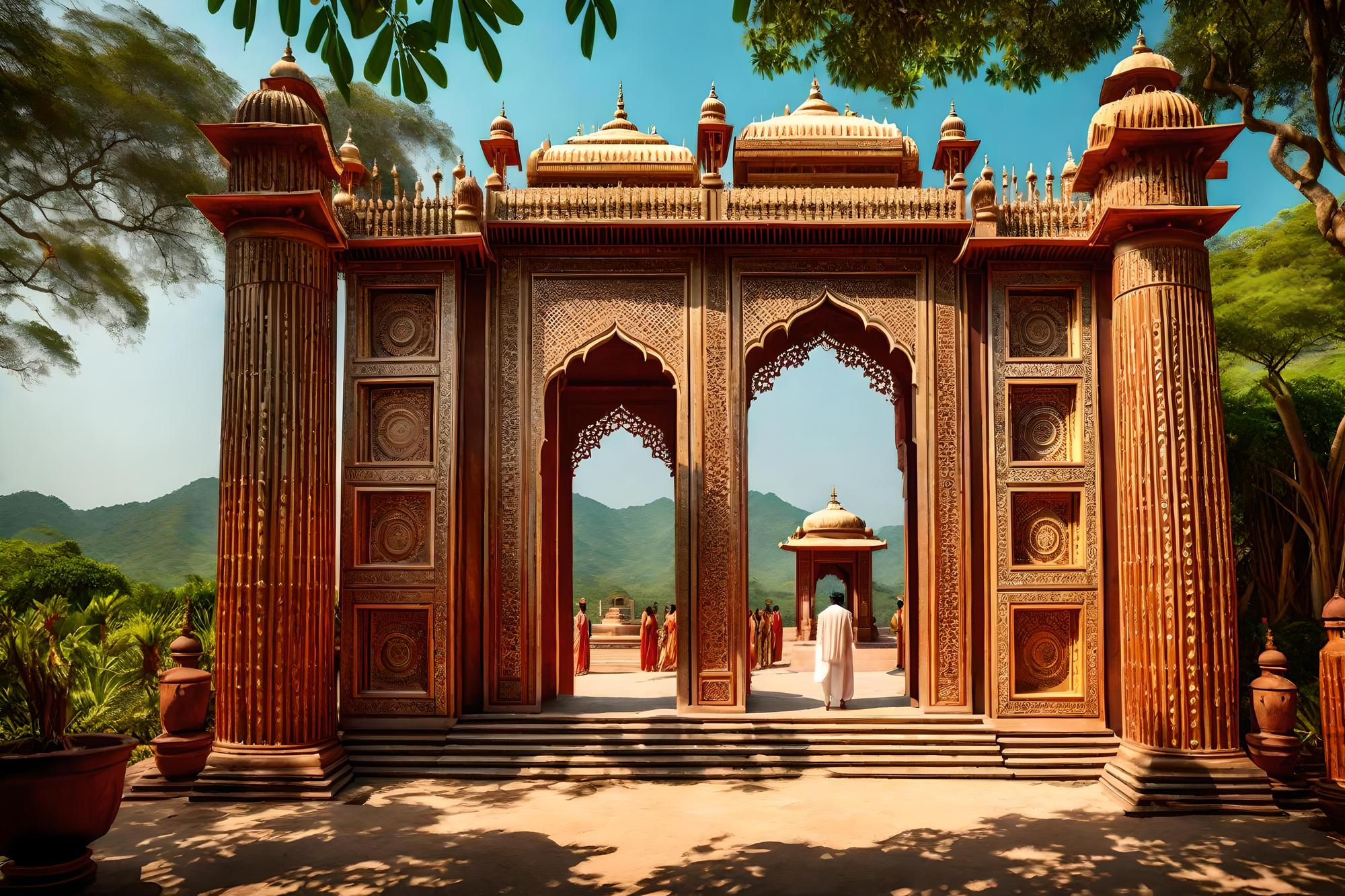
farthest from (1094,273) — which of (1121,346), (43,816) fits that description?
(43,816)

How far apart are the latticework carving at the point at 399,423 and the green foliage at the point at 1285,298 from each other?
11.2 m

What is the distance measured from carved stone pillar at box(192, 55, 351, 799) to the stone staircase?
0.75m

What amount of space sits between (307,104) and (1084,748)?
8.14m

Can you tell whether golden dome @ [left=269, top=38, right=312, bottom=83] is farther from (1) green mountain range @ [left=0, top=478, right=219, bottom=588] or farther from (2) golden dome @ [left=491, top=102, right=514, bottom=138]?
(1) green mountain range @ [left=0, top=478, right=219, bottom=588]

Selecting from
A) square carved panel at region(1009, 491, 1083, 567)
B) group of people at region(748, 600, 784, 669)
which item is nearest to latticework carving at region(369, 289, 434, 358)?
square carved panel at region(1009, 491, 1083, 567)

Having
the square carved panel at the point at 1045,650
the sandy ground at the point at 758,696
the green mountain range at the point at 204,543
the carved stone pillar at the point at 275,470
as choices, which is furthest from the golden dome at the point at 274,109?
the green mountain range at the point at 204,543

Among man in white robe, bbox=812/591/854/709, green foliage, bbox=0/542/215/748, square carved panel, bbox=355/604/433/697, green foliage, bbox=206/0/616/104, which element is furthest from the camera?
man in white robe, bbox=812/591/854/709

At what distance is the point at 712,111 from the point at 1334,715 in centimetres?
712

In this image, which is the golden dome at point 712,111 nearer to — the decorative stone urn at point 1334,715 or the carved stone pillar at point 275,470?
the carved stone pillar at point 275,470

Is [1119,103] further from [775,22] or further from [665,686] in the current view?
[665,686]

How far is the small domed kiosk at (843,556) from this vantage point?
63.8 ft

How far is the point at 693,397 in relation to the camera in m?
8.65

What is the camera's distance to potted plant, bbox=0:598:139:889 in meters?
5.03

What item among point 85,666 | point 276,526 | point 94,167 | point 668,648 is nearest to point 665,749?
point 276,526
